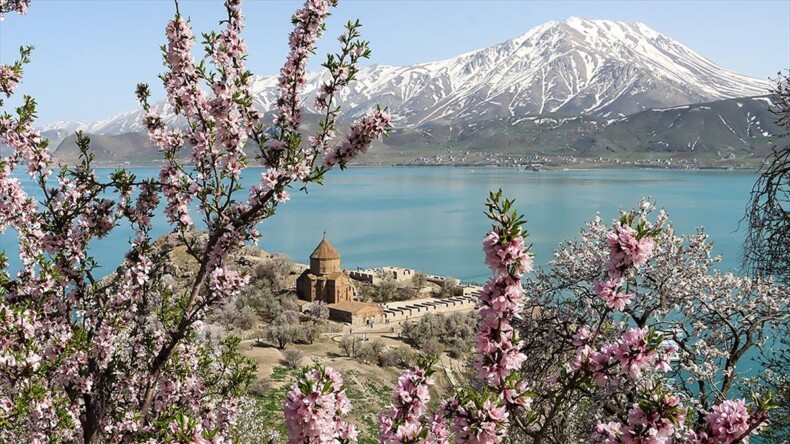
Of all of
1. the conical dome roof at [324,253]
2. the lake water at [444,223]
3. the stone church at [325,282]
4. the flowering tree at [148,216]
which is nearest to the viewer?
the flowering tree at [148,216]

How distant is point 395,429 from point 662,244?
7739 millimetres

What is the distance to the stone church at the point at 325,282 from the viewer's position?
51.2 meters

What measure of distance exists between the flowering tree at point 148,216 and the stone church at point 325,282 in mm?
44510

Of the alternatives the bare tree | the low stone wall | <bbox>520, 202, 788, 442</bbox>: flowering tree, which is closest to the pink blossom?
<bbox>520, 202, 788, 442</bbox>: flowering tree

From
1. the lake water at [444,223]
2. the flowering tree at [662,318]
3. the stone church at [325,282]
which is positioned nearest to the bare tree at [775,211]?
the flowering tree at [662,318]

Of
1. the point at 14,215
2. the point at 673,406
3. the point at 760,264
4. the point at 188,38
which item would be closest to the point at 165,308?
the point at 14,215

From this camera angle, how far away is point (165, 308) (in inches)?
265

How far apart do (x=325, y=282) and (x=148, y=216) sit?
4564cm

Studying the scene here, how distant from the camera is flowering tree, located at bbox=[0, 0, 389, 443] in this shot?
19.2 ft

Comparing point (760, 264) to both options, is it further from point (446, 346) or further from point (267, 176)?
point (446, 346)

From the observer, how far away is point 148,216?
261 inches

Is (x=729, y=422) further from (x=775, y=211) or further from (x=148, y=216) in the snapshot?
(x=775, y=211)

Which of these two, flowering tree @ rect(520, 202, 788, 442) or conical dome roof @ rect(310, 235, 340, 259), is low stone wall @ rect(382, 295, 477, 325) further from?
flowering tree @ rect(520, 202, 788, 442)

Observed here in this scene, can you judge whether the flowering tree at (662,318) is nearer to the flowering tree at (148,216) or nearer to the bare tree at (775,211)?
the bare tree at (775,211)
